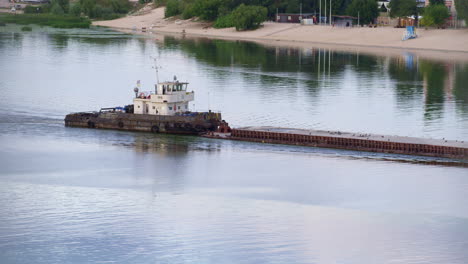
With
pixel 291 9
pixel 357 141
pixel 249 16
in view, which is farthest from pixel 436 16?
pixel 357 141

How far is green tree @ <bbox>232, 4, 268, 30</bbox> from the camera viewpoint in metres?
170

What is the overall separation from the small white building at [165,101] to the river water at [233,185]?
248cm

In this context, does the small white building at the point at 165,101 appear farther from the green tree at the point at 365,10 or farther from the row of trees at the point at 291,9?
the green tree at the point at 365,10

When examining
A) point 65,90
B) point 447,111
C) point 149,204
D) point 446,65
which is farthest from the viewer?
point 446,65

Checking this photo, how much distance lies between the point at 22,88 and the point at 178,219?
157 feet

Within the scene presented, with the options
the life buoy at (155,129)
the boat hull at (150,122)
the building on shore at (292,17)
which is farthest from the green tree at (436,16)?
the life buoy at (155,129)

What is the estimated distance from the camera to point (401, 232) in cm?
4034

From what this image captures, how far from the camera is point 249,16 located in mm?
170125

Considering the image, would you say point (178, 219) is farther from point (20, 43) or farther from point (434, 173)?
point (20, 43)

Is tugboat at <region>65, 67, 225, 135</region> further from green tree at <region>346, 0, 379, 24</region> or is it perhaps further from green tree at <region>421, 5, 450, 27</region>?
green tree at <region>346, 0, 379, 24</region>

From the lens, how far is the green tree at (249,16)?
169750 millimetres

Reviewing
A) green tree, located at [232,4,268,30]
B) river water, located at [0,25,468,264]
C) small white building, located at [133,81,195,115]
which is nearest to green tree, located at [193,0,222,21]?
green tree, located at [232,4,268,30]

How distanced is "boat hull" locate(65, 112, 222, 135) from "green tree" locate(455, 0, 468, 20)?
85.1 m

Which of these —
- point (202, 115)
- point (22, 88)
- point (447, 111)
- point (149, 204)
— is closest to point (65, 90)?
point (22, 88)
